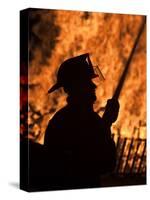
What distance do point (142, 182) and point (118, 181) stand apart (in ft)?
1.01

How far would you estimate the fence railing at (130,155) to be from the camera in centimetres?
875

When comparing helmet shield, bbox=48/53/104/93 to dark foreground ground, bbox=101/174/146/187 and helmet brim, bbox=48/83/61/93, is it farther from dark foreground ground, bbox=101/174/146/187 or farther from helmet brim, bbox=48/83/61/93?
dark foreground ground, bbox=101/174/146/187

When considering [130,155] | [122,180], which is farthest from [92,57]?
[122,180]

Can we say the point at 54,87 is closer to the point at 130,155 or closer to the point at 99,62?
the point at 99,62

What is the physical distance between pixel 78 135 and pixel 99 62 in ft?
2.60

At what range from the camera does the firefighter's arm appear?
863 centimetres

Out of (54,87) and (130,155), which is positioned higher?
(54,87)

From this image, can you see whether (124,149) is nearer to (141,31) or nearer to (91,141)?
(91,141)

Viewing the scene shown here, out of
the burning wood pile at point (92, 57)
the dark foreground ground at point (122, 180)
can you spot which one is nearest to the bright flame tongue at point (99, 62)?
the burning wood pile at point (92, 57)

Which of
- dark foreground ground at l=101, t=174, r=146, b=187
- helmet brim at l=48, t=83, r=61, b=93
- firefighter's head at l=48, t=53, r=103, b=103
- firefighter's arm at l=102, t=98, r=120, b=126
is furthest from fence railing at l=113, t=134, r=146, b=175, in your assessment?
helmet brim at l=48, t=83, r=61, b=93

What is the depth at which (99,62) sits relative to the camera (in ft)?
28.1

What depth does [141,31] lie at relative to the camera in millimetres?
8852

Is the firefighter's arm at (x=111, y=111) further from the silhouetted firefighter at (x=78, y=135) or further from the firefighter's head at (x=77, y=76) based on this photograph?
the firefighter's head at (x=77, y=76)

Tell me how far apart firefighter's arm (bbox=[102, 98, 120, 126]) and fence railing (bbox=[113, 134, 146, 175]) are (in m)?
0.18
